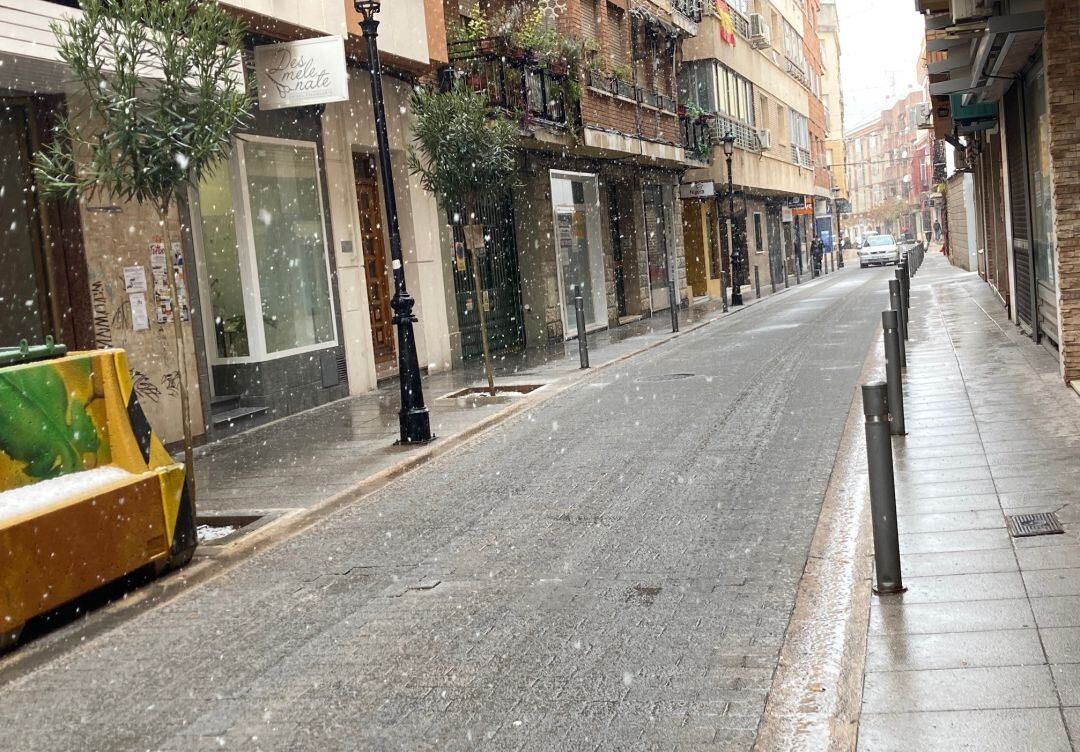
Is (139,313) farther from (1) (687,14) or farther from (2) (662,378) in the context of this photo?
(1) (687,14)

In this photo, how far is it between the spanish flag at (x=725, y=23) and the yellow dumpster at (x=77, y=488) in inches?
1320

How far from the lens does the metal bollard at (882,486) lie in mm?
5328

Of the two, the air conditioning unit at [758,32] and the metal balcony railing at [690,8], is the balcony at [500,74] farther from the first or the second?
the air conditioning unit at [758,32]

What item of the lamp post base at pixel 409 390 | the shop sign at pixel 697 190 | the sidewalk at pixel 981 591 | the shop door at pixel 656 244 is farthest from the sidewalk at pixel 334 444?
the shop sign at pixel 697 190

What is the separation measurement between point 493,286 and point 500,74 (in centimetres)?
441

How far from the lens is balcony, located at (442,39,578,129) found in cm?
2069

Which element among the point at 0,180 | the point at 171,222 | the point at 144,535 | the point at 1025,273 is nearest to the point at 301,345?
the point at 171,222

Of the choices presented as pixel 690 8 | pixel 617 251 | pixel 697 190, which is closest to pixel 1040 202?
pixel 617 251

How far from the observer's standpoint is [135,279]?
1241 centimetres

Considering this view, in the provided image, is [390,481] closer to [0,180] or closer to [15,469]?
[15,469]

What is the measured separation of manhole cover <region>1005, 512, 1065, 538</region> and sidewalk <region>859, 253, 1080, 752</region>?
0.06 m

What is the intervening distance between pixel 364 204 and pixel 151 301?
6.47 meters

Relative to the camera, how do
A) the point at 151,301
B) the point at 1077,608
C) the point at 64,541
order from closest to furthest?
the point at 1077,608
the point at 64,541
the point at 151,301

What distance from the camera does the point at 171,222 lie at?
12.9 metres
